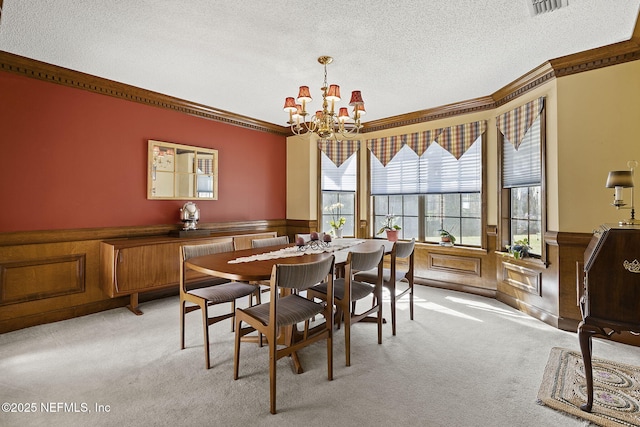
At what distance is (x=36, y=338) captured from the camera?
9.48ft

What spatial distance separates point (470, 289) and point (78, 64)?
5.25 metres

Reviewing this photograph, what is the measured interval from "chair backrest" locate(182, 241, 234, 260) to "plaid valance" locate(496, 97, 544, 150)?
3.45 metres

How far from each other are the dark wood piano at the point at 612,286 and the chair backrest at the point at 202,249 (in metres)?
2.81

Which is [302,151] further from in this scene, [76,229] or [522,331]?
[522,331]

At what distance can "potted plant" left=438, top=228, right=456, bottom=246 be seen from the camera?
179 inches

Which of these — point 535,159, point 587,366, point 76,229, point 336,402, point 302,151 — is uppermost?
point 302,151

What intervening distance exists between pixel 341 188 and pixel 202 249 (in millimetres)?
3074

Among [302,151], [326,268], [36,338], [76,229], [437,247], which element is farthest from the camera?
[302,151]

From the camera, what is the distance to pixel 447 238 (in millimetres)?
4566

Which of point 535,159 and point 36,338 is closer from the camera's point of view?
point 36,338

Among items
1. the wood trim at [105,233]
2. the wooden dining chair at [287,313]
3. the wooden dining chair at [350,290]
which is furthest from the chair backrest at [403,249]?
the wood trim at [105,233]

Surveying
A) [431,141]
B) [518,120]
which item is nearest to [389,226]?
[431,141]

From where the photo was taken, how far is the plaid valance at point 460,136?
4.31m

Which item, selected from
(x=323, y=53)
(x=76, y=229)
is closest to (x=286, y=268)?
(x=323, y=53)
